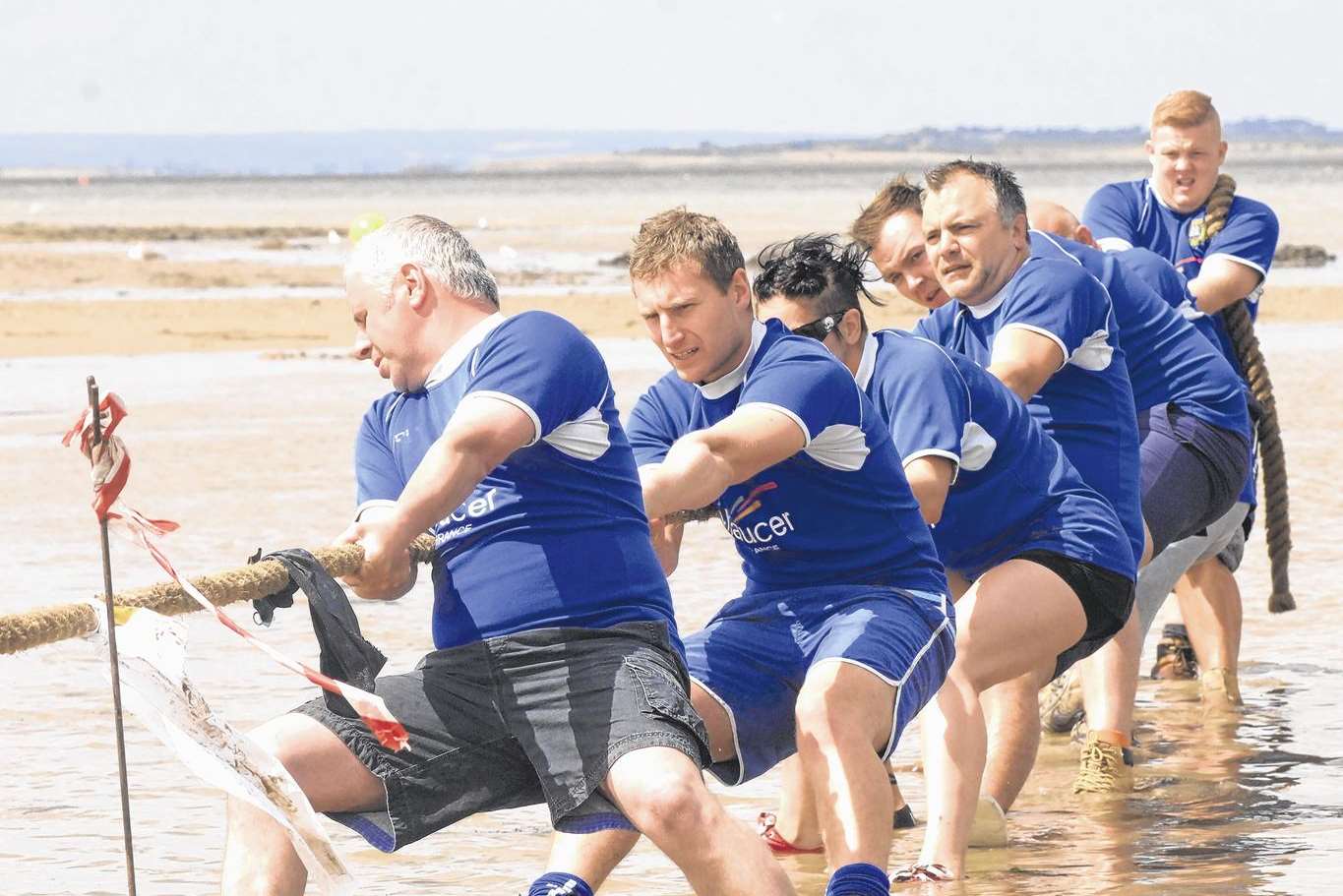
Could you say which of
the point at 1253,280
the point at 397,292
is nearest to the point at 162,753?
the point at 397,292

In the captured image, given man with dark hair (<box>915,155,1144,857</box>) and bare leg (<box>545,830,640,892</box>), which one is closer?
bare leg (<box>545,830,640,892</box>)

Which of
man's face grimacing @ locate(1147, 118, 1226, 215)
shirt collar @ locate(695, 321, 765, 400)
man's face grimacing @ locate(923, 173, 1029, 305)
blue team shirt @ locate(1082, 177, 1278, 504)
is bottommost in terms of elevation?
shirt collar @ locate(695, 321, 765, 400)

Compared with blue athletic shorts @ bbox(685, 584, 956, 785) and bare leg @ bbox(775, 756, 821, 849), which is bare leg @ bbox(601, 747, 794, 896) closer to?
blue athletic shorts @ bbox(685, 584, 956, 785)

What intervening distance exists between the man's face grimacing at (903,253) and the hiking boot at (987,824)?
141cm

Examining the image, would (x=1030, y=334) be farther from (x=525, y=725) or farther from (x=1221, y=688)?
(x=1221, y=688)

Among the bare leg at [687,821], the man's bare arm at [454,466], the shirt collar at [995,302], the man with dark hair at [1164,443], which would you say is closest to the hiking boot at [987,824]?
the man with dark hair at [1164,443]

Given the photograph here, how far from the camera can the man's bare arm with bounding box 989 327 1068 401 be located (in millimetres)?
5742

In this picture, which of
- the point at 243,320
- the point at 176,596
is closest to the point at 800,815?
the point at 176,596

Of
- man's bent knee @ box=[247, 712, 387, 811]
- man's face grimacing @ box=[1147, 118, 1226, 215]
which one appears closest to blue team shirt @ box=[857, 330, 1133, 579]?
man's bent knee @ box=[247, 712, 387, 811]

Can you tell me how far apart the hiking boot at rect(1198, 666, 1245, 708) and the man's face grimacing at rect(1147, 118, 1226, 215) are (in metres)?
1.67

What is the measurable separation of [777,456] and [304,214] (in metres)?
70.9

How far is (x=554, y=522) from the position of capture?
4.21 metres

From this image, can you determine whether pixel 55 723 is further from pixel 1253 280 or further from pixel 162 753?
pixel 1253 280

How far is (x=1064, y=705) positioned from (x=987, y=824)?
6.23 feet
